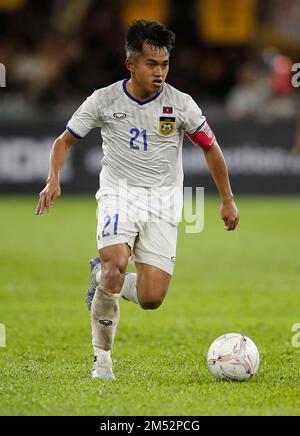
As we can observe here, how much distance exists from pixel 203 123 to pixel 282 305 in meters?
3.70

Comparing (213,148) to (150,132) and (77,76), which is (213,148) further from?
(77,76)

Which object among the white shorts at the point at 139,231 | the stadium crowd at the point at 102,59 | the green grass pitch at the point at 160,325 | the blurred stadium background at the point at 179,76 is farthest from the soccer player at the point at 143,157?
the stadium crowd at the point at 102,59

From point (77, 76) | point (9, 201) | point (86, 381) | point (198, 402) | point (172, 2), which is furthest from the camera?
point (172, 2)

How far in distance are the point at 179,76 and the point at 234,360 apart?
696 inches

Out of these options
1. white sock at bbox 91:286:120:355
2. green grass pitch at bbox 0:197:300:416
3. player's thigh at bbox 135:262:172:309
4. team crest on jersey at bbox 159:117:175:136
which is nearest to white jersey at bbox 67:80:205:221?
team crest on jersey at bbox 159:117:175:136

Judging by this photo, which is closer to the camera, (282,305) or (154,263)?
(154,263)

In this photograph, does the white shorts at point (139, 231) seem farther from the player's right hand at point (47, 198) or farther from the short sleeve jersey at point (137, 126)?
the player's right hand at point (47, 198)

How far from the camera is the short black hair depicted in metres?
6.86

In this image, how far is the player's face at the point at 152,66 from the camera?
6.85 meters

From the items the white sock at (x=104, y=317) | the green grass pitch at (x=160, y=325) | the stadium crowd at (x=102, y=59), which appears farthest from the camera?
the stadium crowd at (x=102, y=59)

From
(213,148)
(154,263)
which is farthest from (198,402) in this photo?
(213,148)

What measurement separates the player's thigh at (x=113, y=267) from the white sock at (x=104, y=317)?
0.20 feet

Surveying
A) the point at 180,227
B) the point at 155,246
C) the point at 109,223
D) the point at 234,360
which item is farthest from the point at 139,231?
the point at 180,227

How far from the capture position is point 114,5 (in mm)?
24797
